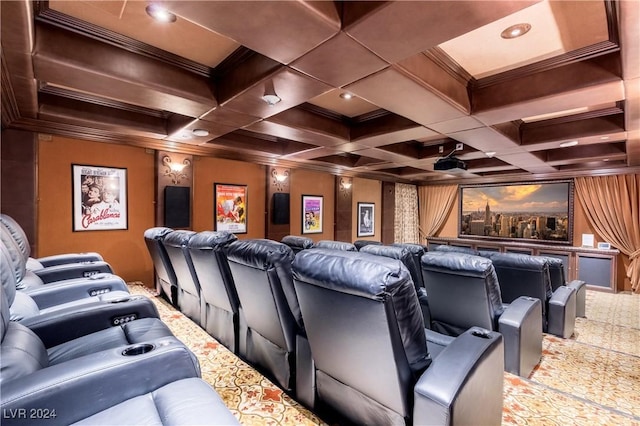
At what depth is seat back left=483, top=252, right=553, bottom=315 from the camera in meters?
2.98

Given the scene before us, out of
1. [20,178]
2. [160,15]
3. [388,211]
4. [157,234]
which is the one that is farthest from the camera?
[388,211]

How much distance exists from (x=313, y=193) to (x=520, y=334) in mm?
4996

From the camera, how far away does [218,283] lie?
2.45 m

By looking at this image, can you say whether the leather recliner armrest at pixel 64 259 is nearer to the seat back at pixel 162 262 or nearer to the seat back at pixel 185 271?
the seat back at pixel 162 262

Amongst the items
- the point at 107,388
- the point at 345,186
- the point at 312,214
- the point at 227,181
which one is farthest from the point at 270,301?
the point at 345,186

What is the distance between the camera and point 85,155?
13.4 ft

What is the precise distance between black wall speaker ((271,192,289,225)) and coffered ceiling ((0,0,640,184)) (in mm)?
1890

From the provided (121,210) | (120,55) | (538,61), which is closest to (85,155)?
(121,210)

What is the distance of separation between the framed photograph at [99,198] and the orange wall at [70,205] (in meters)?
0.06

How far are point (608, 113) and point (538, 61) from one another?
184cm

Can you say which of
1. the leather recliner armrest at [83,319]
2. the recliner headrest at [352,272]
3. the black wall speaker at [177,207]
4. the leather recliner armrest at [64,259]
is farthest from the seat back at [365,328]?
the black wall speaker at [177,207]

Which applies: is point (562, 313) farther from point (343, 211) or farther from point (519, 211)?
point (519, 211)

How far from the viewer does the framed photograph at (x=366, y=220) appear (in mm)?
7777

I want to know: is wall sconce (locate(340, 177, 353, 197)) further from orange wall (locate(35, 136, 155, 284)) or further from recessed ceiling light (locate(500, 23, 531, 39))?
recessed ceiling light (locate(500, 23, 531, 39))
